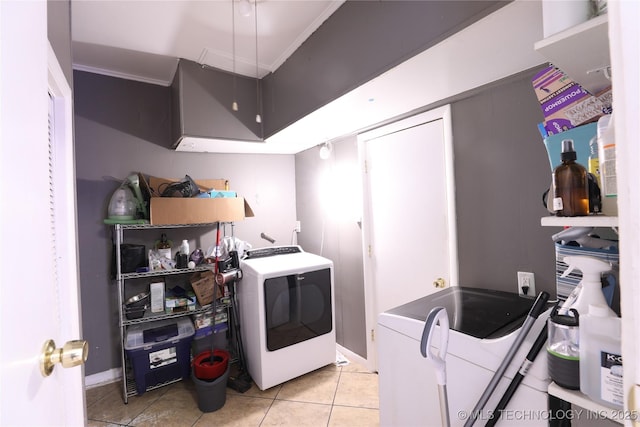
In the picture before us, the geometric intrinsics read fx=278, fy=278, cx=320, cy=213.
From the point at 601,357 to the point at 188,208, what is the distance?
2.27 m

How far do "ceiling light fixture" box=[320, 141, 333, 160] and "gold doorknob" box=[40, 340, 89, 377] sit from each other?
6.86 ft

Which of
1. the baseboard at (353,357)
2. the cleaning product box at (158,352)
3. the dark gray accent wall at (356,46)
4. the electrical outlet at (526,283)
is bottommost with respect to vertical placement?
the baseboard at (353,357)

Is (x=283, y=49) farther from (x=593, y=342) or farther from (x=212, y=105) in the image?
(x=593, y=342)

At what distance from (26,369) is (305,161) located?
261 cm

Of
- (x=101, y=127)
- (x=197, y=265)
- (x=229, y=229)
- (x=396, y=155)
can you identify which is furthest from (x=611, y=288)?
(x=101, y=127)

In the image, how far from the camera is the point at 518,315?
1103mm

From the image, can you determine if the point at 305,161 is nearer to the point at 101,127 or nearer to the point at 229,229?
the point at 229,229

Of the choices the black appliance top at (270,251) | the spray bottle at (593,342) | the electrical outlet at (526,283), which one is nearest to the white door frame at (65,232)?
the black appliance top at (270,251)

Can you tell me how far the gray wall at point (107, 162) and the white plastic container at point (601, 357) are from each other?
2601mm

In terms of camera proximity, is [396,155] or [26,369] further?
[396,155]

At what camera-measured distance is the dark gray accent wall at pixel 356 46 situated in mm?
1013

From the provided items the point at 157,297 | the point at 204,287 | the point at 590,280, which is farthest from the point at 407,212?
the point at 157,297

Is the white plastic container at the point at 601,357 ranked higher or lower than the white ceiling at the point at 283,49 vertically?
lower

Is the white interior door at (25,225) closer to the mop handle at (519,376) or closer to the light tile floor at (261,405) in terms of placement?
the mop handle at (519,376)
